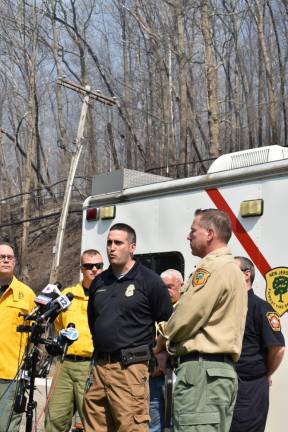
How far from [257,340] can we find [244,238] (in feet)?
3.27

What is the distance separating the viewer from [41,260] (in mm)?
24188

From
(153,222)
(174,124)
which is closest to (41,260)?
(174,124)

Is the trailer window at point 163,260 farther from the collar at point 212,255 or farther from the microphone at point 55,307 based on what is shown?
the collar at point 212,255

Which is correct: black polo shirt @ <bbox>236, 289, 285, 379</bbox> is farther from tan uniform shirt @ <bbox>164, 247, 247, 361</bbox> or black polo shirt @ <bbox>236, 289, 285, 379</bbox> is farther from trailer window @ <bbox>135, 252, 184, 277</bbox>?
trailer window @ <bbox>135, 252, 184, 277</bbox>

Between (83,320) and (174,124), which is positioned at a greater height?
(174,124)

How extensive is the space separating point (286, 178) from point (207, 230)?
161 cm

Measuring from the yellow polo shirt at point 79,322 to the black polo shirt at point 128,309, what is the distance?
113 cm

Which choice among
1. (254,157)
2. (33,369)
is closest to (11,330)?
(33,369)

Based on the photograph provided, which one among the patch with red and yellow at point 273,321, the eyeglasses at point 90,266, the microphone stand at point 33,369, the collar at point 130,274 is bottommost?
the microphone stand at point 33,369

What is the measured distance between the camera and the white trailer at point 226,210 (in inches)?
186

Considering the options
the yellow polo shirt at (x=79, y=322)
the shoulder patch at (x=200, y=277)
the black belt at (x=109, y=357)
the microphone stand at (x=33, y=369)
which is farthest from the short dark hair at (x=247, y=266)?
the yellow polo shirt at (x=79, y=322)

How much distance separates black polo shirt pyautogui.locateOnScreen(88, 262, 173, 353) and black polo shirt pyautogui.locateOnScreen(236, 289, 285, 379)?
0.56m

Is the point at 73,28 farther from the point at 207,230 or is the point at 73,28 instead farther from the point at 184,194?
the point at 207,230

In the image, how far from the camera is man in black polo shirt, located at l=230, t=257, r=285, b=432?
13.8ft
